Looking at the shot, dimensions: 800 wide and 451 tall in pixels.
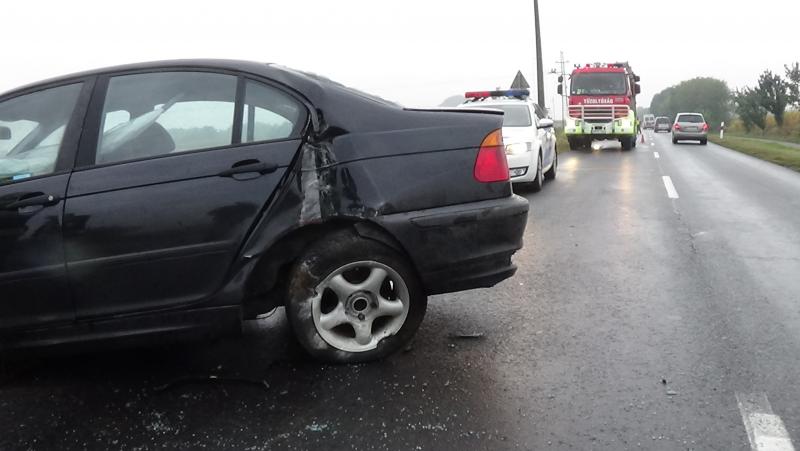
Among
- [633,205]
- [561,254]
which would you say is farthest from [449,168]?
[633,205]

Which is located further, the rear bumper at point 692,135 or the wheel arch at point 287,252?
the rear bumper at point 692,135

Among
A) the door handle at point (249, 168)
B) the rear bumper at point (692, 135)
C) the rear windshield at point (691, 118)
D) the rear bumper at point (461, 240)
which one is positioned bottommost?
the rear bumper at point (692, 135)

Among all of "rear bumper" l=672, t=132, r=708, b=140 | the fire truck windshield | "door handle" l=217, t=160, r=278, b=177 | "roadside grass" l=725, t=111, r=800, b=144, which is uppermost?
the fire truck windshield

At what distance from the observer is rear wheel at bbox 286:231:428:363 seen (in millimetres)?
3420

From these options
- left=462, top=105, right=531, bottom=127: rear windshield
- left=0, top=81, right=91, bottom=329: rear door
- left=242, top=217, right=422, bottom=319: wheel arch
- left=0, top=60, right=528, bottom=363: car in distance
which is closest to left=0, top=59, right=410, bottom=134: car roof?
left=0, top=60, right=528, bottom=363: car in distance

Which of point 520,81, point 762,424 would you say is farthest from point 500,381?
point 520,81

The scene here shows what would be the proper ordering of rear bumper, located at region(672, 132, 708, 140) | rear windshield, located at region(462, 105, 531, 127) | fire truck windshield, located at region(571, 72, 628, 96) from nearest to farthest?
rear windshield, located at region(462, 105, 531, 127), fire truck windshield, located at region(571, 72, 628, 96), rear bumper, located at region(672, 132, 708, 140)

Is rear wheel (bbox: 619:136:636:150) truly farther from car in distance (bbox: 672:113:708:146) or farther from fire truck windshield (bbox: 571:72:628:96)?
car in distance (bbox: 672:113:708:146)

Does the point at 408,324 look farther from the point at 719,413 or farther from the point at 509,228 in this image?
the point at 719,413

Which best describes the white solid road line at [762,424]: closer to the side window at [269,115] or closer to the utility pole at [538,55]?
the side window at [269,115]

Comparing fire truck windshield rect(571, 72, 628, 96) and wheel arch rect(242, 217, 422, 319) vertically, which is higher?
fire truck windshield rect(571, 72, 628, 96)

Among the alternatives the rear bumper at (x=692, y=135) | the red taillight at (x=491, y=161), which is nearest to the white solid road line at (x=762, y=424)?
the red taillight at (x=491, y=161)

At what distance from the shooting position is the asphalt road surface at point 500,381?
2779 millimetres

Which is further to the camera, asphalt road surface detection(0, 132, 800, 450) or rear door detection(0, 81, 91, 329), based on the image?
rear door detection(0, 81, 91, 329)
